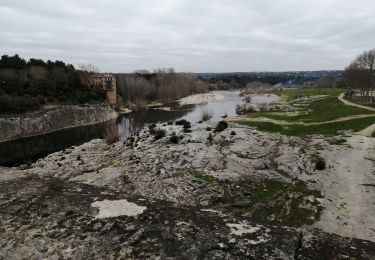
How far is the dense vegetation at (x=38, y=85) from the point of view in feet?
191

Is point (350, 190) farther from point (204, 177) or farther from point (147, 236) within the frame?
point (147, 236)

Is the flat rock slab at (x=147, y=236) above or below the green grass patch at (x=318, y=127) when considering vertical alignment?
above

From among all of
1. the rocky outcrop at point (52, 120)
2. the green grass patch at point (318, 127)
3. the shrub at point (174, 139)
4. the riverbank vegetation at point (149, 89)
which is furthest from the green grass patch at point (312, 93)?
the shrub at point (174, 139)

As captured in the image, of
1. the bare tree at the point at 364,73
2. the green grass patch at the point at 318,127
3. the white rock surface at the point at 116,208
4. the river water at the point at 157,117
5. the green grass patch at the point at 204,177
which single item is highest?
the bare tree at the point at 364,73

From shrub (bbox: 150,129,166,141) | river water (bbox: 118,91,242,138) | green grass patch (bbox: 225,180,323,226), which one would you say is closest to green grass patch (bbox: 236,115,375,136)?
shrub (bbox: 150,129,166,141)

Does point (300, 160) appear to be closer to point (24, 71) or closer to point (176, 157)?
point (176, 157)

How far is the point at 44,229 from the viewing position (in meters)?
7.77

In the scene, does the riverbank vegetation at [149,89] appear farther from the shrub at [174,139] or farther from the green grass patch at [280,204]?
the green grass patch at [280,204]

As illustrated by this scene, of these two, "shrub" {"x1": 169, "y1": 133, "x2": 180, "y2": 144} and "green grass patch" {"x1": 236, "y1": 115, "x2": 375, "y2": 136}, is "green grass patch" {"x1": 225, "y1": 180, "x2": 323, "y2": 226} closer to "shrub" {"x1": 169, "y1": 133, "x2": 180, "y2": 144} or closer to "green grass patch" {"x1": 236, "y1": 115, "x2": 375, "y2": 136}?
"shrub" {"x1": 169, "y1": 133, "x2": 180, "y2": 144}

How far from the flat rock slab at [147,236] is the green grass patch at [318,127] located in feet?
85.0

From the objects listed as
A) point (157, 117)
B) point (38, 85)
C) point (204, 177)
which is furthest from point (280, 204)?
point (38, 85)

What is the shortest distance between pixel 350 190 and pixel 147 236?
47.6 feet

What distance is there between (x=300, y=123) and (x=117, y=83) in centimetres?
7003

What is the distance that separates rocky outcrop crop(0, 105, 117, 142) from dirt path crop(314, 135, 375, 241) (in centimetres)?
4561
